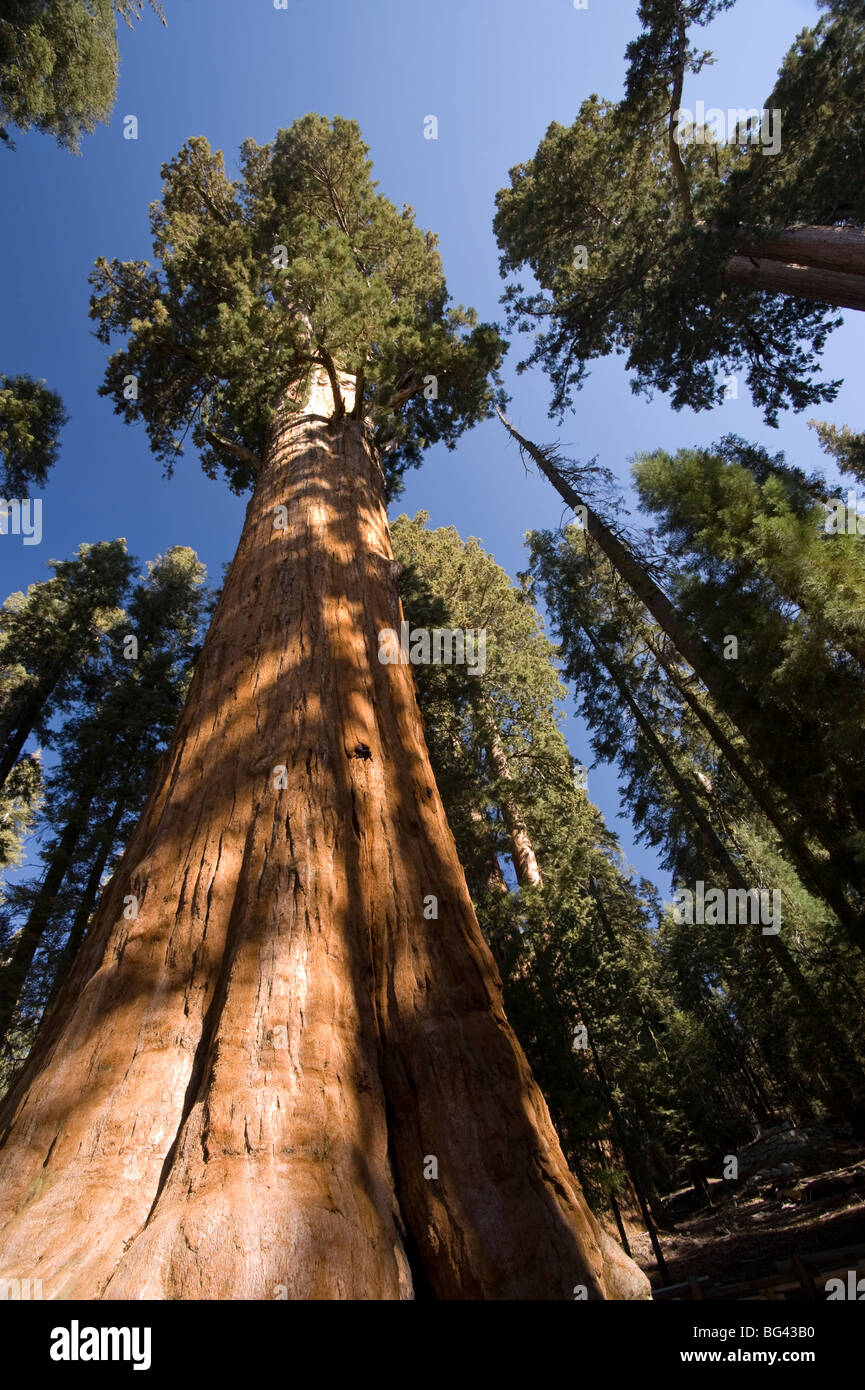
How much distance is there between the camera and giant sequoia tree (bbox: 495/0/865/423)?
8.30m

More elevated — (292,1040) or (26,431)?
(26,431)

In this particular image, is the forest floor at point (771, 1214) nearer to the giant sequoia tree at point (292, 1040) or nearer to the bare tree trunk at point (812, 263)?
the giant sequoia tree at point (292, 1040)

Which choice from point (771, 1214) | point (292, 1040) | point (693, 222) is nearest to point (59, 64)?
point (693, 222)

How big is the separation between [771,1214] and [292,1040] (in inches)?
491

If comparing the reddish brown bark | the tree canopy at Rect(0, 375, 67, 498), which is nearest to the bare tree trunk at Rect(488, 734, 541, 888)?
the reddish brown bark

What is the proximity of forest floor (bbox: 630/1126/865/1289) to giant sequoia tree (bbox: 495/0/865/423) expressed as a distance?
1099 cm

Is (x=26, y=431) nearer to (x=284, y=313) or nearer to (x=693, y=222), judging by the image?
(x=284, y=313)

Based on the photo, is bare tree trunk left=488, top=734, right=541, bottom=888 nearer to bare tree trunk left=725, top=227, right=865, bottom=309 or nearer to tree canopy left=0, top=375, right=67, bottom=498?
bare tree trunk left=725, top=227, right=865, bottom=309

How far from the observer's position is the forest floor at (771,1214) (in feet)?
24.2

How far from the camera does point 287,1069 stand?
1.81 m

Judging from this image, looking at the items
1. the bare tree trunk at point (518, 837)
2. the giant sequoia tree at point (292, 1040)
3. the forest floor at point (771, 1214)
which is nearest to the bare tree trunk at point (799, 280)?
the bare tree trunk at point (518, 837)

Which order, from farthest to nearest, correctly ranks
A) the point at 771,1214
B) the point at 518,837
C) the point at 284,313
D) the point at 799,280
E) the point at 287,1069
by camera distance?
the point at 518,837 → the point at 771,1214 → the point at 799,280 → the point at 284,313 → the point at 287,1069

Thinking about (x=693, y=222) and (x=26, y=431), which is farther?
(x=26, y=431)
